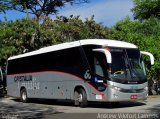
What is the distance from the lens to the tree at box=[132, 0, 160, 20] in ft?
214

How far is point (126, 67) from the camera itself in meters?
20.9

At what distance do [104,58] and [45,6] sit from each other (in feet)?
90.0

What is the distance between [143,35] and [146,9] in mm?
31606

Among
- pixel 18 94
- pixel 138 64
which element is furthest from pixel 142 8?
pixel 138 64

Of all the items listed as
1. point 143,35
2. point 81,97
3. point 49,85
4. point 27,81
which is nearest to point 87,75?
point 81,97

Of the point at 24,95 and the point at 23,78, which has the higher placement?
the point at 23,78

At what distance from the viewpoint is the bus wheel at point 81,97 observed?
2175 cm

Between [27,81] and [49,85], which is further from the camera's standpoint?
[27,81]

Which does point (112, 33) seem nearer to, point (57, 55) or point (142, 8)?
point (57, 55)

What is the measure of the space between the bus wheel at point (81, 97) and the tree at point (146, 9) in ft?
144

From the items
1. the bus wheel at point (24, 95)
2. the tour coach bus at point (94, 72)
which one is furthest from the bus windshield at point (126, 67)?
the bus wheel at point (24, 95)

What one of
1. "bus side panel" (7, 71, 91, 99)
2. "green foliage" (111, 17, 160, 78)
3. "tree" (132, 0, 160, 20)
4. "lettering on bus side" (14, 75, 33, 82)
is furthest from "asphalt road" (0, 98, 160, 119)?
"tree" (132, 0, 160, 20)

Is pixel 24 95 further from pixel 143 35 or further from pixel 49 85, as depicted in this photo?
pixel 143 35

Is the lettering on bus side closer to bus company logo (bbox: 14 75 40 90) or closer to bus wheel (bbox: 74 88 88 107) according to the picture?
bus company logo (bbox: 14 75 40 90)
